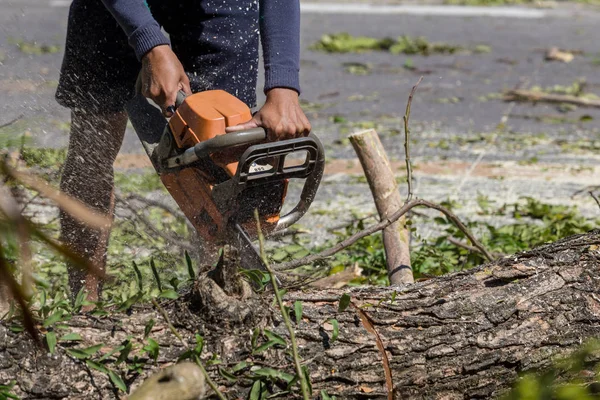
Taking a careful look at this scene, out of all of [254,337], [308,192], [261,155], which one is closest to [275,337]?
[254,337]

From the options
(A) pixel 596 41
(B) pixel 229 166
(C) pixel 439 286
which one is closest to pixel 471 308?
(C) pixel 439 286

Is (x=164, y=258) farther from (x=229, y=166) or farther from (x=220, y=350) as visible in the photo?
(x=220, y=350)

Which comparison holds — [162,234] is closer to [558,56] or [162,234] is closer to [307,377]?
[307,377]

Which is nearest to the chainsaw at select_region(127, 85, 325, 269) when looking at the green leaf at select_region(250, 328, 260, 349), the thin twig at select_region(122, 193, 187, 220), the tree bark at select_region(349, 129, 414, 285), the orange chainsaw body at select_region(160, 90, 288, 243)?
the orange chainsaw body at select_region(160, 90, 288, 243)

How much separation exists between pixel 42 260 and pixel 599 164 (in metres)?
3.67

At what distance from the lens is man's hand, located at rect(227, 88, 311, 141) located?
102 inches

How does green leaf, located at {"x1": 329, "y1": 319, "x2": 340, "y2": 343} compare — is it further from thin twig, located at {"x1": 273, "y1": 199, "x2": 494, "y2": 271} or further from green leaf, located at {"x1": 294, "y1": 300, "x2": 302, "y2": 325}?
thin twig, located at {"x1": 273, "y1": 199, "x2": 494, "y2": 271}

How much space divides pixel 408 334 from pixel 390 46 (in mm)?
7452

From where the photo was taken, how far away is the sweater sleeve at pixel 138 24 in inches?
104

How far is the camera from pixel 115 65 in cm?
311

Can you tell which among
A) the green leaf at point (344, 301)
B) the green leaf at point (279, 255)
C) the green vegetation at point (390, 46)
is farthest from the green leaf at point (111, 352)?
the green vegetation at point (390, 46)

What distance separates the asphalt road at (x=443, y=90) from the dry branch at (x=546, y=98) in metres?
0.10

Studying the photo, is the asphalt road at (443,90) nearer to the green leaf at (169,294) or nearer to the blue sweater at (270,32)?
the blue sweater at (270,32)

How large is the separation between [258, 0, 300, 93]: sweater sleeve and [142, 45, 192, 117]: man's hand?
1.01 ft
